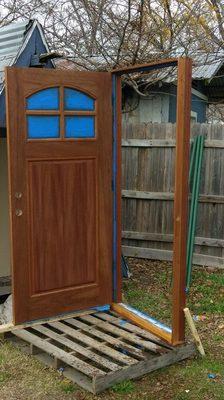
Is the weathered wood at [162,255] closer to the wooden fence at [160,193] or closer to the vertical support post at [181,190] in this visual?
the wooden fence at [160,193]

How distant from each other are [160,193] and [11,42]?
3.21 m

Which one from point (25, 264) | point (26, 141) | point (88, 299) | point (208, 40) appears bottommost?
point (88, 299)

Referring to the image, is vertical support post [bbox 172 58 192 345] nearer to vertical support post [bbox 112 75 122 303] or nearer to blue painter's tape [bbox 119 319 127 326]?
blue painter's tape [bbox 119 319 127 326]

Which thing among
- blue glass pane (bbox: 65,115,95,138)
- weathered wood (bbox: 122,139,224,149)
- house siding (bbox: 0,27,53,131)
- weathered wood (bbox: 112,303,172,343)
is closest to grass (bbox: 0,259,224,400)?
weathered wood (bbox: 112,303,172,343)

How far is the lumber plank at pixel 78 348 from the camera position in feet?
12.6

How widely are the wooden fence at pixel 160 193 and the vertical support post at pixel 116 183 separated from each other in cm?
220

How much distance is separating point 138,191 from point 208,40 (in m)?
2.70

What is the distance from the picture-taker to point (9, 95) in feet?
14.1

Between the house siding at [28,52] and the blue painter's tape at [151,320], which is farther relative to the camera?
the house siding at [28,52]

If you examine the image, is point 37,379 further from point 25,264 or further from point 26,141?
point 26,141

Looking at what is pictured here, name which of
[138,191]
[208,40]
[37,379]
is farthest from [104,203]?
[208,40]

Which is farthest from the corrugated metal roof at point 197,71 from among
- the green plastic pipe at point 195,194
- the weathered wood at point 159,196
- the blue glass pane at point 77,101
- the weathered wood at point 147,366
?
the weathered wood at point 147,366

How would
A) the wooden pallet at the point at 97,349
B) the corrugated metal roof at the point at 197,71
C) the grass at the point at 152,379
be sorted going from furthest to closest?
the corrugated metal roof at the point at 197,71, the wooden pallet at the point at 97,349, the grass at the point at 152,379

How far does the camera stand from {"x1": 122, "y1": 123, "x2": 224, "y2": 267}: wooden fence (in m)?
6.93
